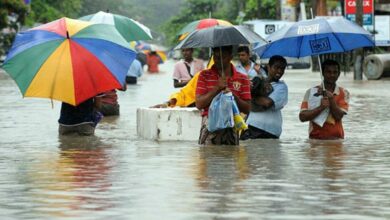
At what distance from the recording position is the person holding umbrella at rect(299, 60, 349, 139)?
13.7m

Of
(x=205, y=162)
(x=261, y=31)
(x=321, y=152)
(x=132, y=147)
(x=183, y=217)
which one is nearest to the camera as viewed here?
(x=183, y=217)

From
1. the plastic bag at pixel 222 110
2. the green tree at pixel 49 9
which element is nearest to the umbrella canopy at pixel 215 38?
the plastic bag at pixel 222 110

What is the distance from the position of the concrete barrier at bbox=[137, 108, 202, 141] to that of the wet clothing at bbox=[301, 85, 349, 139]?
149 centimetres

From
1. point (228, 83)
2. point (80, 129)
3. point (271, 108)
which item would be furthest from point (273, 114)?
point (80, 129)

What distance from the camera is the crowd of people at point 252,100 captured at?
12547 millimetres

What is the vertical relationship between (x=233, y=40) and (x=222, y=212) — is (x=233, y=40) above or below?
above

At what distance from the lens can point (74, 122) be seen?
1594 cm

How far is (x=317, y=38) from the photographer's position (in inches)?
582

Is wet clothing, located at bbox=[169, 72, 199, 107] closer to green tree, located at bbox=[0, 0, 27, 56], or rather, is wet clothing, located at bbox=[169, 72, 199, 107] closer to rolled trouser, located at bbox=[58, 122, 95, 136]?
rolled trouser, located at bbox=[58, 122, 95, 136]

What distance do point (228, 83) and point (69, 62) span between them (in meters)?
2.72

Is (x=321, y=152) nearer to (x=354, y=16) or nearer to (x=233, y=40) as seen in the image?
(x=233, y=40)

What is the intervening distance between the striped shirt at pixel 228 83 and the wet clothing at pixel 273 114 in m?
1.24

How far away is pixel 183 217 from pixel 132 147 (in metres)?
6.29

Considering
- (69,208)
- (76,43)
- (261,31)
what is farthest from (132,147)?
(261,31)
